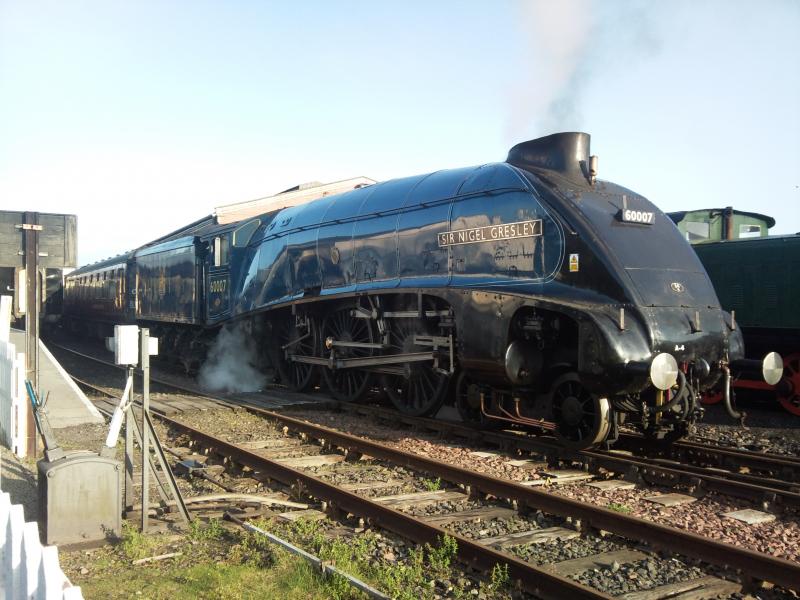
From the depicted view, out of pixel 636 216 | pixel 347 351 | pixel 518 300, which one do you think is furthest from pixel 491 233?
pixel 347 351

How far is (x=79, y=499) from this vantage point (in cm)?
488

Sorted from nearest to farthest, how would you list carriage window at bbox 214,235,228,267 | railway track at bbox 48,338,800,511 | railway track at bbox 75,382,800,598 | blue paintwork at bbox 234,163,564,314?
railway track at bbox 75,382,800,598, railway track at bbox 48,338,800,511, blue paintwork at bbox 234,163,564,314, carriage window at bbox 214,235,228,267

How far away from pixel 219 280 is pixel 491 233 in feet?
25.8

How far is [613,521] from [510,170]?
4.40 metres

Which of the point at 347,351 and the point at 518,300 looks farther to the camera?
the point at 347,351

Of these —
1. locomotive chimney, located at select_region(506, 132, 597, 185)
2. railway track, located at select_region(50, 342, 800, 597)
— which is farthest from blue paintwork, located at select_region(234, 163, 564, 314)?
railway track, located at select_region(50, 342, 800, 597)

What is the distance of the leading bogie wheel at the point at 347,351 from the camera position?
34.6 feet

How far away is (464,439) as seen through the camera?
27.2ft

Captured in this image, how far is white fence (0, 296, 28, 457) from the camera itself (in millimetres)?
7168

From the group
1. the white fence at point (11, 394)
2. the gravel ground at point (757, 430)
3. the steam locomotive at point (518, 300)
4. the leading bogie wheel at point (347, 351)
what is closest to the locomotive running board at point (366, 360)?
the steam locomotive at point (518, 300)

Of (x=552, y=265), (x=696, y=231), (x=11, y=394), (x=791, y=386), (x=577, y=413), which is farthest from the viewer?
(x=696, y=231)

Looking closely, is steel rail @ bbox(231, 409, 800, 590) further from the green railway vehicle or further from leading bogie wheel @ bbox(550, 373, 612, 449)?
the green railway vehicle

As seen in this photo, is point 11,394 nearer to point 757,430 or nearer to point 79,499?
point 79,499

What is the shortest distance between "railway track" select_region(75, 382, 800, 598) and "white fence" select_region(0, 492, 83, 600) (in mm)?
2378
